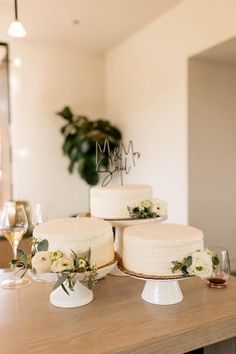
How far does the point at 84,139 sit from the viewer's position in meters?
4.33

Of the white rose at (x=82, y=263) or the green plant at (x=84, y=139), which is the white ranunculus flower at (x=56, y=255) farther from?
the green plant at (x=84, y=139)

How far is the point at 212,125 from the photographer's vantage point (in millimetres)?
3539

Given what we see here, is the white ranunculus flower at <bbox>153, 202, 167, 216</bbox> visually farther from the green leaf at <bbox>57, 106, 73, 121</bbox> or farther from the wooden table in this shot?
the green leaf at <bbox>57, 106, 73, 121</bbox>

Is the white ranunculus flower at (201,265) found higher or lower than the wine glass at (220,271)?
higher

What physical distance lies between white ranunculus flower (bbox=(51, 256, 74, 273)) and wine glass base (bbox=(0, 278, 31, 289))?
42 cm

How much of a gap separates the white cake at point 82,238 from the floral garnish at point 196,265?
0.83 feet

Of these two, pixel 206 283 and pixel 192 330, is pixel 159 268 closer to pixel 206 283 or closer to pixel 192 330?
pixel 192 330

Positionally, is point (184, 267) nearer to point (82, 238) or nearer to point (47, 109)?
point (82, 238)

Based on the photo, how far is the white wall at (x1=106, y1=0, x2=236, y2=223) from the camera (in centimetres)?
310

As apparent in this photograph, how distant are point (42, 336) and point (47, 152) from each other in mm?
3791

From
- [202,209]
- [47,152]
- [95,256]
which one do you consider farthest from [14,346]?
[47,152]

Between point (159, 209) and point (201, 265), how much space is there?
526 millimetres

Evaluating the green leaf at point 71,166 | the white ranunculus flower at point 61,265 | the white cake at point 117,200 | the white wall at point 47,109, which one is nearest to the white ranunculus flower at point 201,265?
the white ranunculus flower at point 61,265

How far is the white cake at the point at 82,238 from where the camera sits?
116cm
